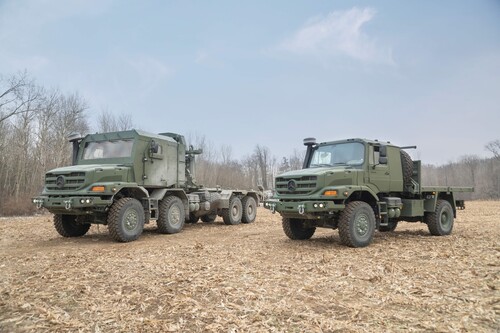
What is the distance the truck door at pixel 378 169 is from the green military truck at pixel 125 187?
575 centimetres

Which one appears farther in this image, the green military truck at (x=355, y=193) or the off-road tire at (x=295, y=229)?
the off-road tire at (x=295, y=229)

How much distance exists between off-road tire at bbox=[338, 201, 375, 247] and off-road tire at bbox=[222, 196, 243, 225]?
22.6 ft

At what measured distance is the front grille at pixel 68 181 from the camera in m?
9.61

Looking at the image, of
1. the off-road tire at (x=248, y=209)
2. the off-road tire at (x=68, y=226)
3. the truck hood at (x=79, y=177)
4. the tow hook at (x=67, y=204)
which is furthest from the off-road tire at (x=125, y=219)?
the off-road tire at (x=248, y=209)

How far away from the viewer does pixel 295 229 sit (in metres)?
10.0

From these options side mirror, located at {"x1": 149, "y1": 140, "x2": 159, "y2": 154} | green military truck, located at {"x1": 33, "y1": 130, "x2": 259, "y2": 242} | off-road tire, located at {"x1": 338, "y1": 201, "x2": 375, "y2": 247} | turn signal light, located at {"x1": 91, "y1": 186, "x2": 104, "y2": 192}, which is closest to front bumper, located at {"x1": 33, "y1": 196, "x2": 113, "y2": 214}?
green military truck, located at {"x1": 33, "y1": 130, "x2": 259, "y2": 242}

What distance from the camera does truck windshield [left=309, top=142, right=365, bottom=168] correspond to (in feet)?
30.6

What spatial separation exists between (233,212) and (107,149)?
5.76 meters

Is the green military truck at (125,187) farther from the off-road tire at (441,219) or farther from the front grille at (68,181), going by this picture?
the off-road tire at (441,219)

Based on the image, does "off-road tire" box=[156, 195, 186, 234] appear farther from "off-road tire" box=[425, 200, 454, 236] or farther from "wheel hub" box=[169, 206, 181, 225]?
"off-road tire" box=[425, 200, 454, 236]

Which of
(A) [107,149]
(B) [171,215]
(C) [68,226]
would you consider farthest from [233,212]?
(C) [68,226]

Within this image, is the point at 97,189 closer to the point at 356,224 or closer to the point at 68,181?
the point at 68,181

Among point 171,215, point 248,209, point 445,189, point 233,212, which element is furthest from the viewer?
point 248,209

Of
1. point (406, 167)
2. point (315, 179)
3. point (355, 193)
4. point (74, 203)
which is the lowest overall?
point (74, 203)
